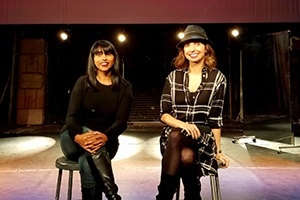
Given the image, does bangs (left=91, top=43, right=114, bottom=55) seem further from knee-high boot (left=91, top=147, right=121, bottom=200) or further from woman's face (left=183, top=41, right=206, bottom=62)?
knee-high boot (left=91, top=147, right=121, bottom=200)

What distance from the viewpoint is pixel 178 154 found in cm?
176

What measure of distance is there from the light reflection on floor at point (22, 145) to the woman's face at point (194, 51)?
2903mm

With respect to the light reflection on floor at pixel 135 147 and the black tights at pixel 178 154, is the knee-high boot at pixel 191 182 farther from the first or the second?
the light reflection on floor at pixel 135 147

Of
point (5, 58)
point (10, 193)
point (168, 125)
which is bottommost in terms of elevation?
point (10, 193)

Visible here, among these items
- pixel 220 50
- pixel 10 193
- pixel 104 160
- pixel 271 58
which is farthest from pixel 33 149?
pixel 220 50

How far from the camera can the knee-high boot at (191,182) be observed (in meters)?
1.82

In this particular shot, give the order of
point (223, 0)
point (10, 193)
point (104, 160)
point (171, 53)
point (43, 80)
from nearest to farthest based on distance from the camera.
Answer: point (104, 160), point (10, 193), point (223, 0), point (43, 80), point (171, 53)

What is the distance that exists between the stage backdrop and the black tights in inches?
151

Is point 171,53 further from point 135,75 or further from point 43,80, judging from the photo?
point 43,80

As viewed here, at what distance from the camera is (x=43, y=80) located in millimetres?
7367

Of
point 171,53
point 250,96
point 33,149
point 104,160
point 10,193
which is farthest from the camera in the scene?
point 171,53

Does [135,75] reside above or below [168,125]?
above

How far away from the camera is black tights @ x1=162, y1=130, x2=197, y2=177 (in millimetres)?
1756

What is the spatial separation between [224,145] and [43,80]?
4.16 meters
